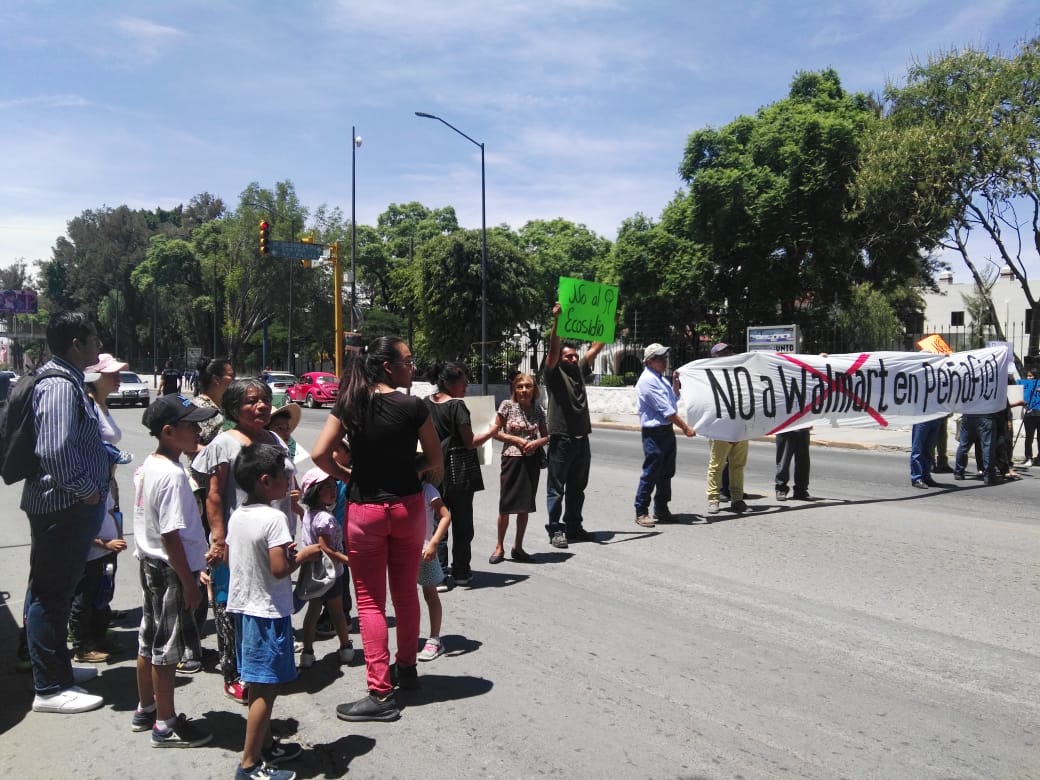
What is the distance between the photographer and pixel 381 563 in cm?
420

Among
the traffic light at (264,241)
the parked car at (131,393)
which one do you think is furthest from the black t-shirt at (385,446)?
the parked car at (131,393)

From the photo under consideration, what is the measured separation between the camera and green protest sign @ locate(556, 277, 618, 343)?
26.5 ft

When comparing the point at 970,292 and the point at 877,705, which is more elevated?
the point at 970,292

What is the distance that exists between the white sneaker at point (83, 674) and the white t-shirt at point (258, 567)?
172cm

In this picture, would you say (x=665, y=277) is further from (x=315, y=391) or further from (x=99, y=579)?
(x=99, y=579)

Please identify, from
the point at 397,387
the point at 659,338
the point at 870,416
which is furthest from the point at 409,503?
the point at 659,338

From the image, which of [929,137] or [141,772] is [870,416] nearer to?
[141,772]

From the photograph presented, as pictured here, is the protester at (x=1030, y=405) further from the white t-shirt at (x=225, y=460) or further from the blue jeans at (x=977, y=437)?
the white t-shirt at (x=225, y=460)

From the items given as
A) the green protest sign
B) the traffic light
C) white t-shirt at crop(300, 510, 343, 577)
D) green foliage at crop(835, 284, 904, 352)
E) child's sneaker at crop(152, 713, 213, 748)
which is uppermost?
the traffic light

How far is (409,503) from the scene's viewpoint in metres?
4.19

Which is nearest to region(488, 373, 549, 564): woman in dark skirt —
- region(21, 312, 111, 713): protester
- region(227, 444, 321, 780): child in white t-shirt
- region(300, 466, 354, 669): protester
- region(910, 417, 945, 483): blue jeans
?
region(300, 466, 354, 669): protester

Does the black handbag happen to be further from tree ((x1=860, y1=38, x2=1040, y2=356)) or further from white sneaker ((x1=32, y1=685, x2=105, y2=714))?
tree ((x1=860, y1=38, x2=1040, y2=356))

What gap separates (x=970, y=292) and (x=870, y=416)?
54.7m

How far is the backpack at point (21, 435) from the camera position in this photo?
4059 millimetres
